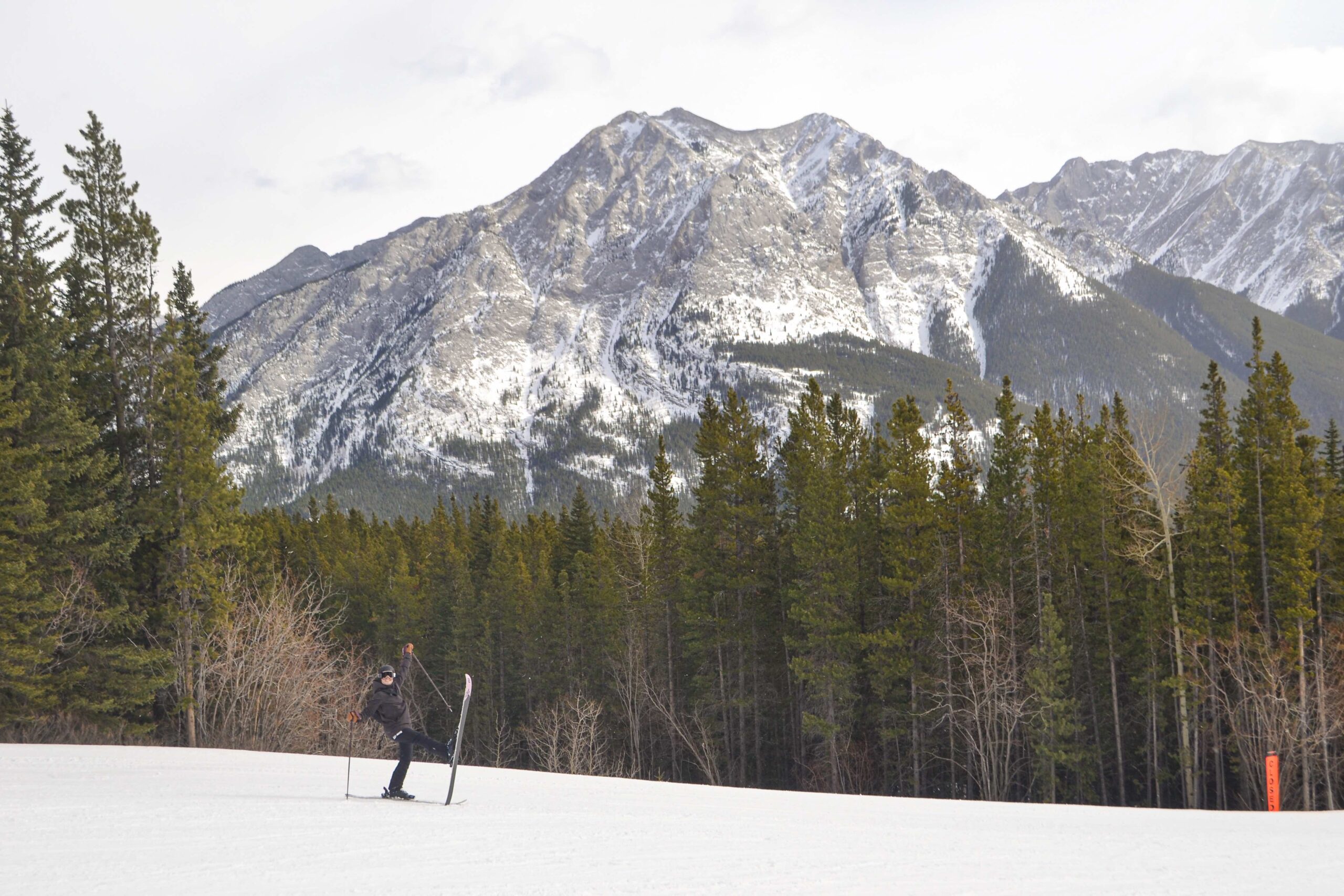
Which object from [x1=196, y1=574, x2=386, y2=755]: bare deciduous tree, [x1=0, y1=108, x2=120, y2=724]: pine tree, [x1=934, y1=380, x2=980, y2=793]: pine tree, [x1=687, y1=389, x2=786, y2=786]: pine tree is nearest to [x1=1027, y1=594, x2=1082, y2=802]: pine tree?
[x1=934, y1=380, x2=980, y2=793]: pine tree

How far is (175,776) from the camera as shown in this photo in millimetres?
15375

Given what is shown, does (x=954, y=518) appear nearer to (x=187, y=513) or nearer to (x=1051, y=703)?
(x=1051, y=703)

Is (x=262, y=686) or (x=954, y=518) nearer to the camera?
(x=262, y=686)

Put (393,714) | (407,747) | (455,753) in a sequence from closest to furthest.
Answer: (455,753), (393,714), (407,747)

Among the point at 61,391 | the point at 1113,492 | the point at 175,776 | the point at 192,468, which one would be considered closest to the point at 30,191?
the point at 61,391

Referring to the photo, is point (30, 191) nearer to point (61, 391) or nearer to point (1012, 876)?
point (61, 391)

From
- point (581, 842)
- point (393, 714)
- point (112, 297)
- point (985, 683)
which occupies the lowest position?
point (581, 842)

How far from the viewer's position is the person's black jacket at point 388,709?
42.3 feet

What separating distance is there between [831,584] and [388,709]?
2077 cm

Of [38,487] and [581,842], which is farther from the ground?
[38,487]

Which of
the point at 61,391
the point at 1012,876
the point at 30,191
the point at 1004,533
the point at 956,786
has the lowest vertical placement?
the point at 956,786

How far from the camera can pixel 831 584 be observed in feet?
104

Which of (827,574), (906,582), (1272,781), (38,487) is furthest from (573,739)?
(1272,781)

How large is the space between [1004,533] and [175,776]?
26829mm
